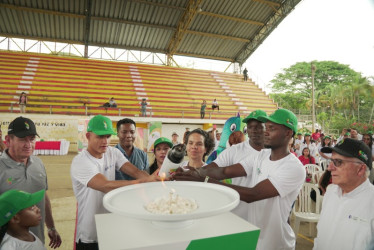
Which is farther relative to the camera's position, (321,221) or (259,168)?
(259,168)

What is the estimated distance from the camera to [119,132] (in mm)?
2881

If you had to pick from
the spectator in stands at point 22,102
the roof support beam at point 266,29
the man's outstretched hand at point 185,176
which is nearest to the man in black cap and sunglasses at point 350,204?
the man's outstretched hand at point 185,176

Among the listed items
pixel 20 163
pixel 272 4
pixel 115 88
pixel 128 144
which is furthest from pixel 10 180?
pixel 272 4

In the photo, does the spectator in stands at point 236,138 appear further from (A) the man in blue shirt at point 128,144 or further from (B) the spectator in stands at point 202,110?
(B) the spectator in stands at point 202,110

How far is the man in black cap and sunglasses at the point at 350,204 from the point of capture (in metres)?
1.39

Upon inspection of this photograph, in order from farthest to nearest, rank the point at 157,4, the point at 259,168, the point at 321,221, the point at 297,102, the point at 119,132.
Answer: the point at 297,102, the point at 157,4, the point at 119,132, the point at 259,168, the point at 321,221

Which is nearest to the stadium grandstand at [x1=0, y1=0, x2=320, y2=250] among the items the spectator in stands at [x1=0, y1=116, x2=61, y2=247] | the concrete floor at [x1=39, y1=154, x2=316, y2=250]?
the concrete floor at [x1=39, y1=154, x2=316, y2=250]

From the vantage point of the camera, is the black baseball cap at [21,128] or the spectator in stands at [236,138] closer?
the black baseball cap at [21,128]

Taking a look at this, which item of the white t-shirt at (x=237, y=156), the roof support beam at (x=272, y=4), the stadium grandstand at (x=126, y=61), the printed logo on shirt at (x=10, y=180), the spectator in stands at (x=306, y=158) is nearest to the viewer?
the printed logo on shirt at (x=10, y=180)

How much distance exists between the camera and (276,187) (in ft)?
4.88

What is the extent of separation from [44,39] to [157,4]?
316 inches

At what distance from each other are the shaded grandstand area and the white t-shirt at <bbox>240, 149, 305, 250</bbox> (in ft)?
38.8

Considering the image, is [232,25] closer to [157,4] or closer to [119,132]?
[157,4]

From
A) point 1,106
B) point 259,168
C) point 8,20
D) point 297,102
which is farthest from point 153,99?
point 297,102
